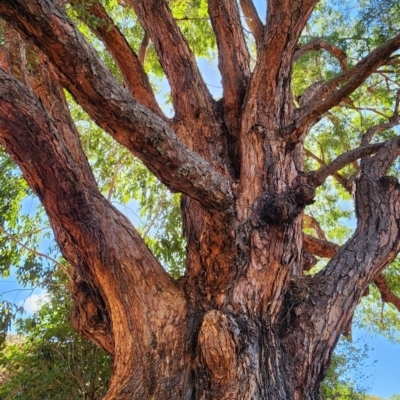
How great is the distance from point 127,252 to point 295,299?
894 mm

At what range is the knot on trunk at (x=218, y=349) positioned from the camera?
187 centimetres

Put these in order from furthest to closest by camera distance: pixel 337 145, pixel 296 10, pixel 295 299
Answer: pixel 337 145 < pixel 296 10 < pixel 295 299

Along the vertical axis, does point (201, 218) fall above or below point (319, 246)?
below

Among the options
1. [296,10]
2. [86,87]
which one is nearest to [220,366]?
[86,87]

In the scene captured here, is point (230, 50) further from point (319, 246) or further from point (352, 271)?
point (352, 271)

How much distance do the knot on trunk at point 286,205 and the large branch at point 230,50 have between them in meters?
1.04

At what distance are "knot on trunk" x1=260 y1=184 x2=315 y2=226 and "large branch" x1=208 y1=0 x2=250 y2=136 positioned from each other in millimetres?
1042

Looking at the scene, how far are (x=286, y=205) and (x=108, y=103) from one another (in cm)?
111

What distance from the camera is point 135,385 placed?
76.3 inches

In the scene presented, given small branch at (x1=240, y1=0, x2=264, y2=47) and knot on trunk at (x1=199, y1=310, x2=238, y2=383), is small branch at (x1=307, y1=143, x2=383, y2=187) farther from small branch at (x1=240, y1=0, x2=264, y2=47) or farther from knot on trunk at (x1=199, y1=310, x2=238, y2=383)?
small branch at (x1=240, y1=0, x2=264, y2=47)

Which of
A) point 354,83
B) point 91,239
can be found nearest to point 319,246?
point 354,83

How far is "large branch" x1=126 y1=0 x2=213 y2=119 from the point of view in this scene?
119 inches

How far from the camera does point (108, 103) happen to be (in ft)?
5.25

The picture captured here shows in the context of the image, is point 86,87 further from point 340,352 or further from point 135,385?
point 340,352
